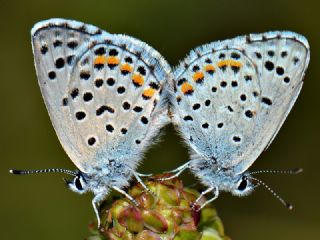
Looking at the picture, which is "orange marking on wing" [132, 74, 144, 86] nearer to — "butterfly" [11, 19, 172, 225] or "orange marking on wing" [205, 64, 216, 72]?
"butterfly" [11, 19, 172, 225]

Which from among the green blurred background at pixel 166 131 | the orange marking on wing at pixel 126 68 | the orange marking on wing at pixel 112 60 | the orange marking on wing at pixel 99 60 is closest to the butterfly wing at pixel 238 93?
the orange marking on wing at pixel 126 68

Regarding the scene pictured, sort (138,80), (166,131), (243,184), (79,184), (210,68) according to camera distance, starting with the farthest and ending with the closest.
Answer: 1. (166,131)
2. (210,68)
3. (138,80)
4. (243,184)
5. (79,184)

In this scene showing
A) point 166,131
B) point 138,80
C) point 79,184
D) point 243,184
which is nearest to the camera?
point 79,184

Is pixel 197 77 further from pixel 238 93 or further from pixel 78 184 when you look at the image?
pixel 78 184

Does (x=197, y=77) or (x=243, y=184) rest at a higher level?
(x=197, y=77)

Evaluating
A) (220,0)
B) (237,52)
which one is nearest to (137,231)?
(237,52)

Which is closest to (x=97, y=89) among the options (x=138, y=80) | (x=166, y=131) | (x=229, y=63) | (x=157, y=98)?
(x=138, y=80)

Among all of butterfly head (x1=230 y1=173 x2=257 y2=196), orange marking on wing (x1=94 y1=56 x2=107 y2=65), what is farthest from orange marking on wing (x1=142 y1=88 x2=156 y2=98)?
butterfly head (x1=230 y1=173 x2=257 y2=196)

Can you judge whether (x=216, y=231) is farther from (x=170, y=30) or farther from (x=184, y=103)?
(x=170, y=30)
